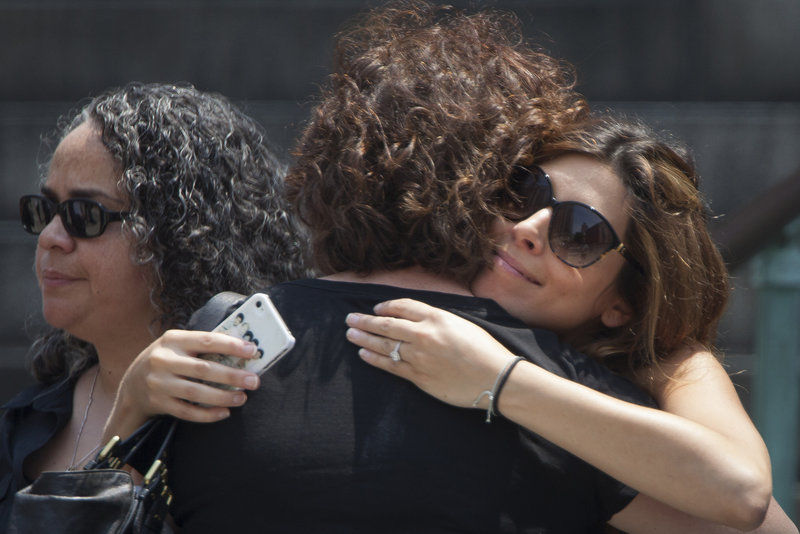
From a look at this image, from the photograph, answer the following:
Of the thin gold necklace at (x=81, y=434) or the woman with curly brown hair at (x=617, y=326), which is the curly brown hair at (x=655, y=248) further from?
the thin gold necklace at (x=81, y=434)

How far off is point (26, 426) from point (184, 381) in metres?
0.92

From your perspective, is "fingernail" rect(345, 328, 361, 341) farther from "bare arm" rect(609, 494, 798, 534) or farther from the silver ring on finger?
"bare arm" rect(609, 494, 798, 534)

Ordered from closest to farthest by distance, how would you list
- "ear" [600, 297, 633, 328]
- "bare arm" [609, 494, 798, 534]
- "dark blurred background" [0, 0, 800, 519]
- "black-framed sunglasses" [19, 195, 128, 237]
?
"bare arm" [609, 494, 798, 534], "ear" [600, 297, 633, 328], "black-framed sunglasses" [19, 195, 128, 237], "dark blurred background" [0, 0, 800, 519]

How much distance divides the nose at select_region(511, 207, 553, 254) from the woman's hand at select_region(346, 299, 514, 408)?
232 mm

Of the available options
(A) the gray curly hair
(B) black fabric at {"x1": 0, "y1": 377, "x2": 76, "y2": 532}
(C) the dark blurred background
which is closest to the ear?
(A) the gray curly hair

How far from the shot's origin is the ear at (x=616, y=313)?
1.95 meters

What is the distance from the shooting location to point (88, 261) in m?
2.21

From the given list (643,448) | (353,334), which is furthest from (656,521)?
(353,334)

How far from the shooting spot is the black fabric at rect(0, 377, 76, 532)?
2.23 m

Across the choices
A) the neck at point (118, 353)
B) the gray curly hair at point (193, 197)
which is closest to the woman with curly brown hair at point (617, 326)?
the gray curly hair at point (193, 197)

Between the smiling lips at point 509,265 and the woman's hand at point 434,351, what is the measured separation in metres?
0.18

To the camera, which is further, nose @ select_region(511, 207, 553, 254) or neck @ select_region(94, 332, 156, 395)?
neck @ select_region(94, 332, 156, 395)

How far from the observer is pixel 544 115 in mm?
1875

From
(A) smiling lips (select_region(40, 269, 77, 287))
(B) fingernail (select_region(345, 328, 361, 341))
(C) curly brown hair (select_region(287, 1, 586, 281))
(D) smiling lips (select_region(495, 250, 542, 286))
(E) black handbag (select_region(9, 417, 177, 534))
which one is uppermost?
(C) curly brown hair (select_region(287, 1, 586, 281))
